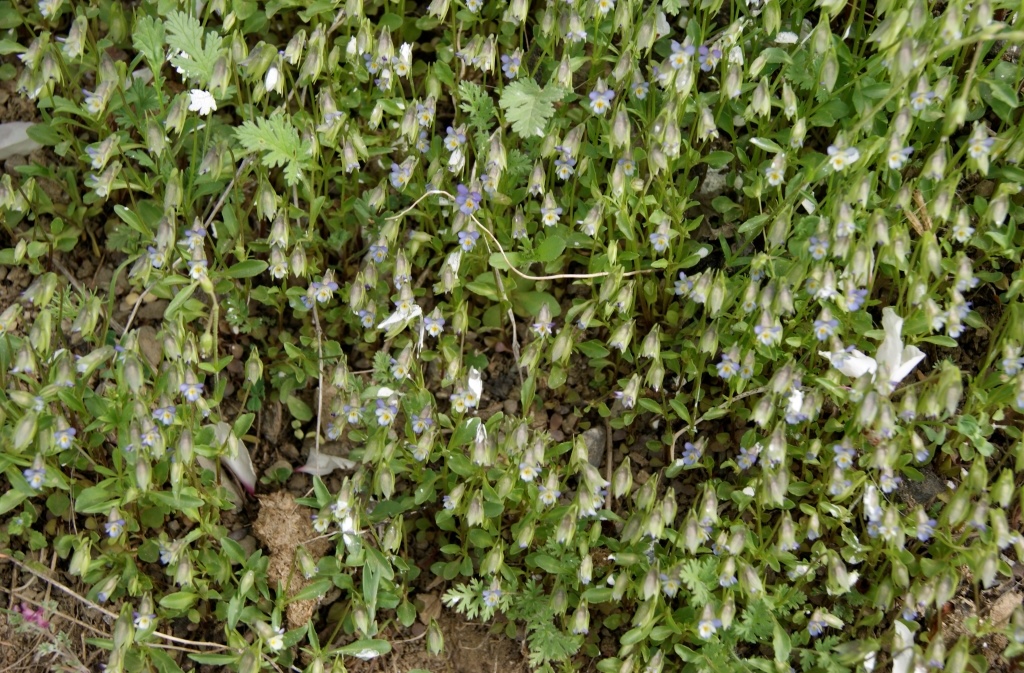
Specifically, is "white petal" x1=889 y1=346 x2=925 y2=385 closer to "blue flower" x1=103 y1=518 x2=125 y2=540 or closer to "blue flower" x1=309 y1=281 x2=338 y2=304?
"blue flower" x1=309 y1=281 x2=338 y2=304

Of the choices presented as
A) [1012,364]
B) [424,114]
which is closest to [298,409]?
[424,114]

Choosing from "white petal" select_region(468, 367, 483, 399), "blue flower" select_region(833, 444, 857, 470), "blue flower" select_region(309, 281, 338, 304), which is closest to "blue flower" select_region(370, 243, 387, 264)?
"blue flower" select_region(309, 281, 338, 304)

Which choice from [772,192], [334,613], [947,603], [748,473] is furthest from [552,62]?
[947,603]

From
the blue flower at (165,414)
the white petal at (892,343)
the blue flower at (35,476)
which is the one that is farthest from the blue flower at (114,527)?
the white petal at (892,343)

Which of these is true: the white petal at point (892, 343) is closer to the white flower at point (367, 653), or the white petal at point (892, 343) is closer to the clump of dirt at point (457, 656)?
the clump of dirt at point (457, 656)

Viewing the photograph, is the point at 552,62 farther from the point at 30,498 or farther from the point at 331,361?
the point at 30,498
